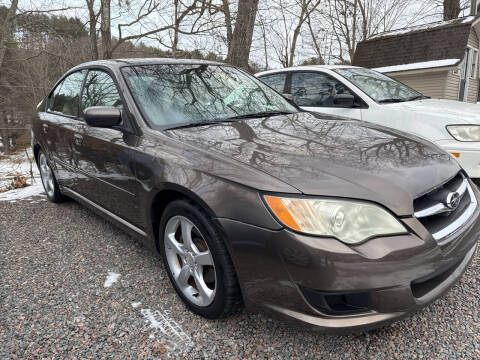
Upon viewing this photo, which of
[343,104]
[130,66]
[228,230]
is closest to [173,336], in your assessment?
[228,230]

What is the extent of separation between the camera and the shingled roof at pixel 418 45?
14883 millimetres

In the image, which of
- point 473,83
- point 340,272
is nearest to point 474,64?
point 473,83

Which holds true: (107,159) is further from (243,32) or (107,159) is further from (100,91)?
(243,32)

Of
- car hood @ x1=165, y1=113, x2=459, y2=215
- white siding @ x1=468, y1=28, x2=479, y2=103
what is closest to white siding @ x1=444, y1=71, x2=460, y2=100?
white siding @ x1=468, y1=28, x2=479, y2=103

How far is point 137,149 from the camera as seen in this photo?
2303 millimetres

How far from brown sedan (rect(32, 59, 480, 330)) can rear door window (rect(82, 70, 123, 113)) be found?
0.03 m

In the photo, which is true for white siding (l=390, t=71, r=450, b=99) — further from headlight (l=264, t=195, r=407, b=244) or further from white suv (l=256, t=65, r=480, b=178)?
headlight (l=264, t=195, r=407, b=244)

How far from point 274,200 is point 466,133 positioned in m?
3.16

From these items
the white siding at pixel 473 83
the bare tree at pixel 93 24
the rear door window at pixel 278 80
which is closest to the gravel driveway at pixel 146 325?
the rear door window at pixel 278 80

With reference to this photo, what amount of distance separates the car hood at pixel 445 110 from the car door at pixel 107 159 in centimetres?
→ 324

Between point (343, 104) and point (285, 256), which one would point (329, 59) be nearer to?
point (343, 104)

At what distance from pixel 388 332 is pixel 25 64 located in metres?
18.1

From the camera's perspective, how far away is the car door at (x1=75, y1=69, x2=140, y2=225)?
7.95ft

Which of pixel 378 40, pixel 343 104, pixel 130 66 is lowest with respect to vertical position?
pixel 343 104
